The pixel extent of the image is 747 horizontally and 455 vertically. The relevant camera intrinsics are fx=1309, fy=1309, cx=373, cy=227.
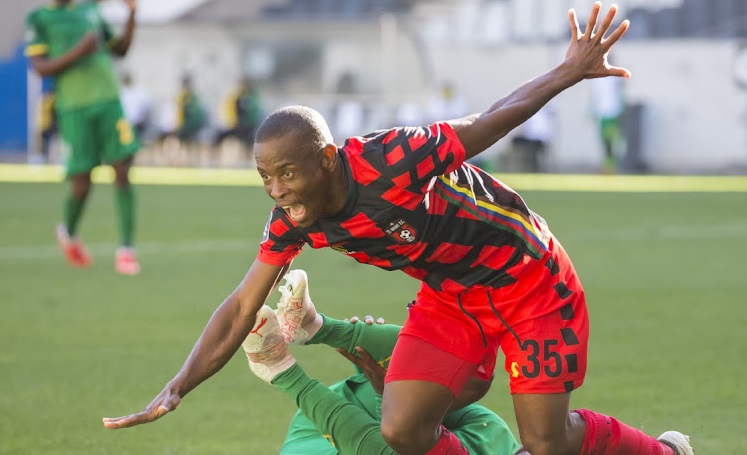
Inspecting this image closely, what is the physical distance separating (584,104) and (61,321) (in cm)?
2460

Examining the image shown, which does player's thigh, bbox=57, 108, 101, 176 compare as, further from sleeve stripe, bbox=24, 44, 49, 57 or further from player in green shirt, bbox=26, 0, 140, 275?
sleeve stripe, bbox=24, 44, 49, 57

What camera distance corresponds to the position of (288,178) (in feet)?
15.2

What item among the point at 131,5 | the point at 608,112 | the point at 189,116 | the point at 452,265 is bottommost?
the point at 189,116

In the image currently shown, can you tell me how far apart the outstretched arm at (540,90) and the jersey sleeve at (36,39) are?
749 centimetres

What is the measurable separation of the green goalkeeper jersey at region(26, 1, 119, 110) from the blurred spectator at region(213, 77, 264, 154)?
2142cm

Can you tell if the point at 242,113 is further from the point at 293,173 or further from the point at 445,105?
the point at 293,173

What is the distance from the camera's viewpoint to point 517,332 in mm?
5062

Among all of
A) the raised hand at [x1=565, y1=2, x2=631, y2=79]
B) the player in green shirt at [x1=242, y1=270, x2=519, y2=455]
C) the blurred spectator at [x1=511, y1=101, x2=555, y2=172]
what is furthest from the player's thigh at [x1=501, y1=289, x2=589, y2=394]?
the blurred spectator at [x1=511, y1=101, x2=555, y2=172]

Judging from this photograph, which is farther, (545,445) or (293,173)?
(545,445)

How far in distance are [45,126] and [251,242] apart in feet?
67.8

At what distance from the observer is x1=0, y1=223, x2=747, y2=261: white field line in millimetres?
13320

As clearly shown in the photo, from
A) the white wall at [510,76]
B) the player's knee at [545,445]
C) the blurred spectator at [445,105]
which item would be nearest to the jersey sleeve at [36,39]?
the player's knee at [545,445]

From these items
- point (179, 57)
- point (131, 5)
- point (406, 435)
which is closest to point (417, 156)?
point (406, 435)

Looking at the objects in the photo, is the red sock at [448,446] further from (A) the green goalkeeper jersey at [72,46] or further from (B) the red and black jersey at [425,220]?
(A) the green goalkeeper jersey at [72,46]
